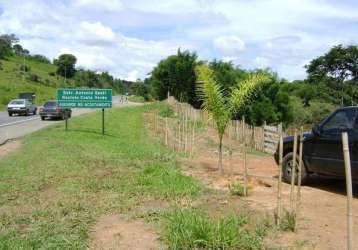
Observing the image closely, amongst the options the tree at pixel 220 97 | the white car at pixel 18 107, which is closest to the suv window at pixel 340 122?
the tree at pixel 220 97

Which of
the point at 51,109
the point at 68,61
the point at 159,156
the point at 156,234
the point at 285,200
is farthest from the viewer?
the point at 68,61

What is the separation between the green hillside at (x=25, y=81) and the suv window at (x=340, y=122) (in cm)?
5426

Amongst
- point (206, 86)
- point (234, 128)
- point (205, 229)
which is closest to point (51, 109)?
point (234, 128)

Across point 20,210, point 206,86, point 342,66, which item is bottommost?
point 20,210

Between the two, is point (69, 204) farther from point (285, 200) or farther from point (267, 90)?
point (267, 90)

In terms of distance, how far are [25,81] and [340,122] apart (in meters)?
87.4

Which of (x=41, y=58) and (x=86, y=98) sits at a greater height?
(x=41, y=58)

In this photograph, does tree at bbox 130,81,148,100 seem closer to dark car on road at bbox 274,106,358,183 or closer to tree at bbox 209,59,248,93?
tree at bbox 209,59,248,93

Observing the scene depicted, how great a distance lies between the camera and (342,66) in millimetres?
56562

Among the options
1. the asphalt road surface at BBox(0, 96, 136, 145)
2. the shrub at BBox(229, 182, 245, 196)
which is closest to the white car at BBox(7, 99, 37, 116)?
the asphalt road surface at BBox(0, 96, 136, 145)

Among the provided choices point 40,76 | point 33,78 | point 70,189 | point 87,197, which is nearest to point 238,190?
point 87,197

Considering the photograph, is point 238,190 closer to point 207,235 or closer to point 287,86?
point 207,235

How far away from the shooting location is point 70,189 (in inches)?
393

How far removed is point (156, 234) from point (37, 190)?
3957 mm
